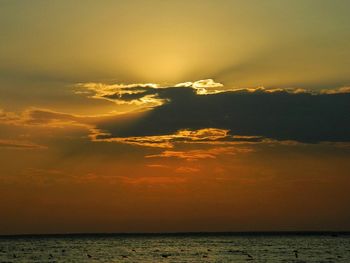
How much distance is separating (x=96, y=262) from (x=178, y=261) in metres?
13.5

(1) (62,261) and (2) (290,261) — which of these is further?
(1) (62,261)

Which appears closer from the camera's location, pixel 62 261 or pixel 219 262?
pixel 219 262

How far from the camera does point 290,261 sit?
355 ft

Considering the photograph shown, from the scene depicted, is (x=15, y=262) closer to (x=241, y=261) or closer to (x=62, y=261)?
(x=62, y=261)

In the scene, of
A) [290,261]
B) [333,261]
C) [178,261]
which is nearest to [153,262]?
[178,261]

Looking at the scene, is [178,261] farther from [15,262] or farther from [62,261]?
[15,262]

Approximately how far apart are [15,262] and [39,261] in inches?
164

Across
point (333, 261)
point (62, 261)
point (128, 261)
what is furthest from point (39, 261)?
point (333, 261)

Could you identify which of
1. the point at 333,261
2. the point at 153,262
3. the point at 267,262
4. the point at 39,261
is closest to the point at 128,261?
the point at 153,262

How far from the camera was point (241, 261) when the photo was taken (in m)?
110

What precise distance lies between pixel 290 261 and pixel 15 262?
45128mm

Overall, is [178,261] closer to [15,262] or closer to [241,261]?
[241,261]

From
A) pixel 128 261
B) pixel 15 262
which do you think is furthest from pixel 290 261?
pixel 15 262

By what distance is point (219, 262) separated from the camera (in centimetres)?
10719
